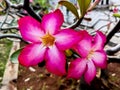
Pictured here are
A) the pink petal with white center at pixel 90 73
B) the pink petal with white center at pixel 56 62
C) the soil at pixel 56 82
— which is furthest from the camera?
the soil at pixel 56 82

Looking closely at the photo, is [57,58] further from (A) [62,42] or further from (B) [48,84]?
(B) [48,84]

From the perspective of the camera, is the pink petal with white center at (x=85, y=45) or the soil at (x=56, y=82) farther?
the soil at (x=56, y=82)

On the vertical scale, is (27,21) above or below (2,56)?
above

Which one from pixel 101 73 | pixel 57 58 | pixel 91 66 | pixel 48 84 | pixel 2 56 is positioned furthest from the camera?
pixel 2 56

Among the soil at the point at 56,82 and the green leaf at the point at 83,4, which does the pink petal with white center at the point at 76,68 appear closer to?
the green leaf at the point at 83,4

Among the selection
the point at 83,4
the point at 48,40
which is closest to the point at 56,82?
the point at 83,4

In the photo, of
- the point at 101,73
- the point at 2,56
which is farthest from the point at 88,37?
the point at 2,56

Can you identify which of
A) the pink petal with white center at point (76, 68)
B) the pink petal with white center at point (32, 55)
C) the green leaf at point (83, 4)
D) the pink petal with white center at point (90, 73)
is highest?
the green leaf at point (83, 4)

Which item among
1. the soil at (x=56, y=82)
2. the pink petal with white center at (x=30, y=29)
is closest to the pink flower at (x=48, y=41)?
the pink petal with white center at (x=30, y=29)

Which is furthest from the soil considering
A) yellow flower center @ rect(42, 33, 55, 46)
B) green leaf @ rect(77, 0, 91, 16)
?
yellow flower center @ rect(42, 33, 55, 46)
